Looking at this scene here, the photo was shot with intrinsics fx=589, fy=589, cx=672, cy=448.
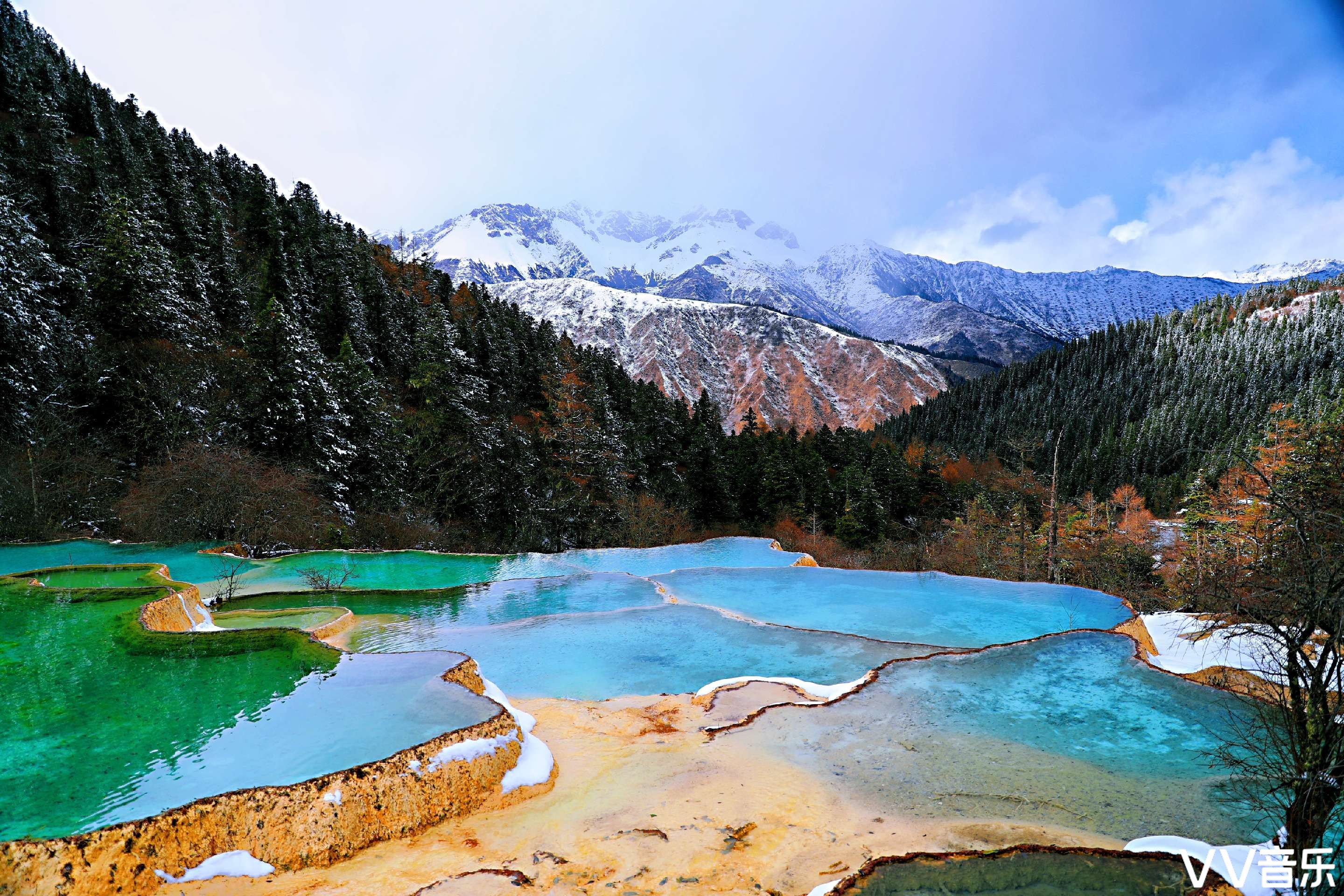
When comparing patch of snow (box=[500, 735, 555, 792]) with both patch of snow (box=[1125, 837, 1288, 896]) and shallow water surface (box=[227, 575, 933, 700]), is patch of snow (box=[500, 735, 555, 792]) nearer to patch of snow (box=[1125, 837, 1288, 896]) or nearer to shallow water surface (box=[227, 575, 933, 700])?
shallow water surface (box=[227, 575, 933, 700])

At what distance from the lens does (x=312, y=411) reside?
2256cm

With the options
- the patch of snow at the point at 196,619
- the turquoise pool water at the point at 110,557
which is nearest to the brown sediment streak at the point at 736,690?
the patch of snow at the point at 196,619

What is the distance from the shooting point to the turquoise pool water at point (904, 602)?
12547mm

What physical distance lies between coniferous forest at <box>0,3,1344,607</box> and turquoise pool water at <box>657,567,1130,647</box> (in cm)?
436

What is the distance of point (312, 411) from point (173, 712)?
19.6 meters

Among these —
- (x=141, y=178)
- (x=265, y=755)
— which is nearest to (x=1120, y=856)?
(x=265, y=755)

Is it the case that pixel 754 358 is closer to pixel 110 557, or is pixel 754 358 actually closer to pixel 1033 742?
pixel 110 557

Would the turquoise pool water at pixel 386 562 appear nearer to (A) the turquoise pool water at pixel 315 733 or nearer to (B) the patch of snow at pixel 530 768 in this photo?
(A) the turquoise pool water at pixel 315 733

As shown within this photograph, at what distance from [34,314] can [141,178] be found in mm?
10266

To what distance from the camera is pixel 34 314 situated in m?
18.6

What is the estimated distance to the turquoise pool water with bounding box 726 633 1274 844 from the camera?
5391 mm

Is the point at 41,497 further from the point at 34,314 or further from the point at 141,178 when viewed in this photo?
the point at 141,178

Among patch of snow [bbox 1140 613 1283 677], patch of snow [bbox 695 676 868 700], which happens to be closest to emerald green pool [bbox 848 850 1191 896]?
patch of snow [bbox 695 676 868 700]

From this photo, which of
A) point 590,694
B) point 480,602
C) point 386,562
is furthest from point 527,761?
point 386,562
